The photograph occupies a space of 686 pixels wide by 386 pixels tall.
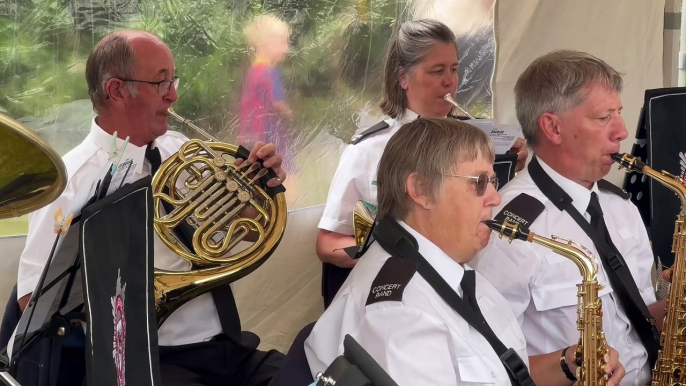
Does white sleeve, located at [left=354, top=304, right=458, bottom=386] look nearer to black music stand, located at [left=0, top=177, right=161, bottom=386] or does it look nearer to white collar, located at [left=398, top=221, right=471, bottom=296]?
white collar, located at [left=398, top=221, right=471, bottom=296]

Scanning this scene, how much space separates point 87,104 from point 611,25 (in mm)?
2950

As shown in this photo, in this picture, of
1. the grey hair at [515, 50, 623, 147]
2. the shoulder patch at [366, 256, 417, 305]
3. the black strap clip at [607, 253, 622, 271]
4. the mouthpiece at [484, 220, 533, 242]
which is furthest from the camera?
the grey hair at [515, 50, 623, 147]

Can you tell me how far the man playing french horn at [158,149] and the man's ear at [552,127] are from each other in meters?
0.92

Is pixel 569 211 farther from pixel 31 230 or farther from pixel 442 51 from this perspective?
pixel 31 230

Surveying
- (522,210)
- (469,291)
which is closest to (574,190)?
(522,210)

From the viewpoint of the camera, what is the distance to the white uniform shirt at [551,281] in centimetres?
264

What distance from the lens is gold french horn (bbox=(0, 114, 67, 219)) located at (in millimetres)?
Result: 1284

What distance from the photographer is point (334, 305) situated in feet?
7.22

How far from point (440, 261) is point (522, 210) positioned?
61 cm

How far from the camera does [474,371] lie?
2.07 metres

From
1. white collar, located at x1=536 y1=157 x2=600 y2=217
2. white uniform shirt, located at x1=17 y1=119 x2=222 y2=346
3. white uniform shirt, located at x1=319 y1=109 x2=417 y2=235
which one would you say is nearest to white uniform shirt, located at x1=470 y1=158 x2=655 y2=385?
white collar, located at x1=536 y1=157 x2=600 y2=217

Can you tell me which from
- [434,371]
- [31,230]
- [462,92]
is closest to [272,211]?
[31,230]

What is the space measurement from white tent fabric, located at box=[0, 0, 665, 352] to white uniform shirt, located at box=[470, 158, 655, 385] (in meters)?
1.49

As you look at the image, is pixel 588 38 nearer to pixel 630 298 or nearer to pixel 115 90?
pixel 630 298
